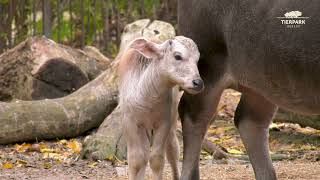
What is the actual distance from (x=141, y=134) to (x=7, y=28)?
6237 millimetres

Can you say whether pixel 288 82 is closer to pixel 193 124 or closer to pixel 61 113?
pixel 193 124

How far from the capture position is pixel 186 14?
629cm

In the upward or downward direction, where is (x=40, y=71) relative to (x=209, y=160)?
upward

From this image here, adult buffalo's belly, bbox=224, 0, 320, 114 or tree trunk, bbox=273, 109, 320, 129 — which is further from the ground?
adult buffalo's belly, bbox=224, 0, 320, 114

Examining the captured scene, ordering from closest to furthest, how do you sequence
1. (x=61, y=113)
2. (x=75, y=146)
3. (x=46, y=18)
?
(x=75, y=146) → (x=61, y=113) → (x=46, y=18)

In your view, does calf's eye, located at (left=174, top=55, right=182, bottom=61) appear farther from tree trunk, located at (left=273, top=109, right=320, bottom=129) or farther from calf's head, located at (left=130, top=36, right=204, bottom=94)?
tree trunk, located at (left=273, top=109, right=320, bottom=129)

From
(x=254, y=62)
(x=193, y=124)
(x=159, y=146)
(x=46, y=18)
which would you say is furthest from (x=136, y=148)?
(x=46, y=18)

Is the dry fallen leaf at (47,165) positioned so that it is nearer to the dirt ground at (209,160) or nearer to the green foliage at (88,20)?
the dirt ground at (209,160)

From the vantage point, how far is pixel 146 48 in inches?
234

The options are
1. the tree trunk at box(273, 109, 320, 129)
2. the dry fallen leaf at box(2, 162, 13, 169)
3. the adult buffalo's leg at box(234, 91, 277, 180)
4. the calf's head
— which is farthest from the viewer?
the tree trunk at box(273, 109, 320, 129)

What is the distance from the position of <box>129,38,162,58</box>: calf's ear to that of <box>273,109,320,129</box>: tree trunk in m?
3.37

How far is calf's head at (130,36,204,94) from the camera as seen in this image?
220 inches

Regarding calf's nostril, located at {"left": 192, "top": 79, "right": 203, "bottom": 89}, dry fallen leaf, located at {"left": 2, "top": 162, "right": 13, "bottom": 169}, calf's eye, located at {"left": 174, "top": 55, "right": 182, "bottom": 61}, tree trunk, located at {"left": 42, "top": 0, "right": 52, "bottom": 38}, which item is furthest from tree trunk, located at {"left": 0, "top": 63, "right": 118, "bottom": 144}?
calf's nostril, located at {"left": 192, "top": 79, "right": 203, "bottom": 89}

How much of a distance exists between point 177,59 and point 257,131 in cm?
111
